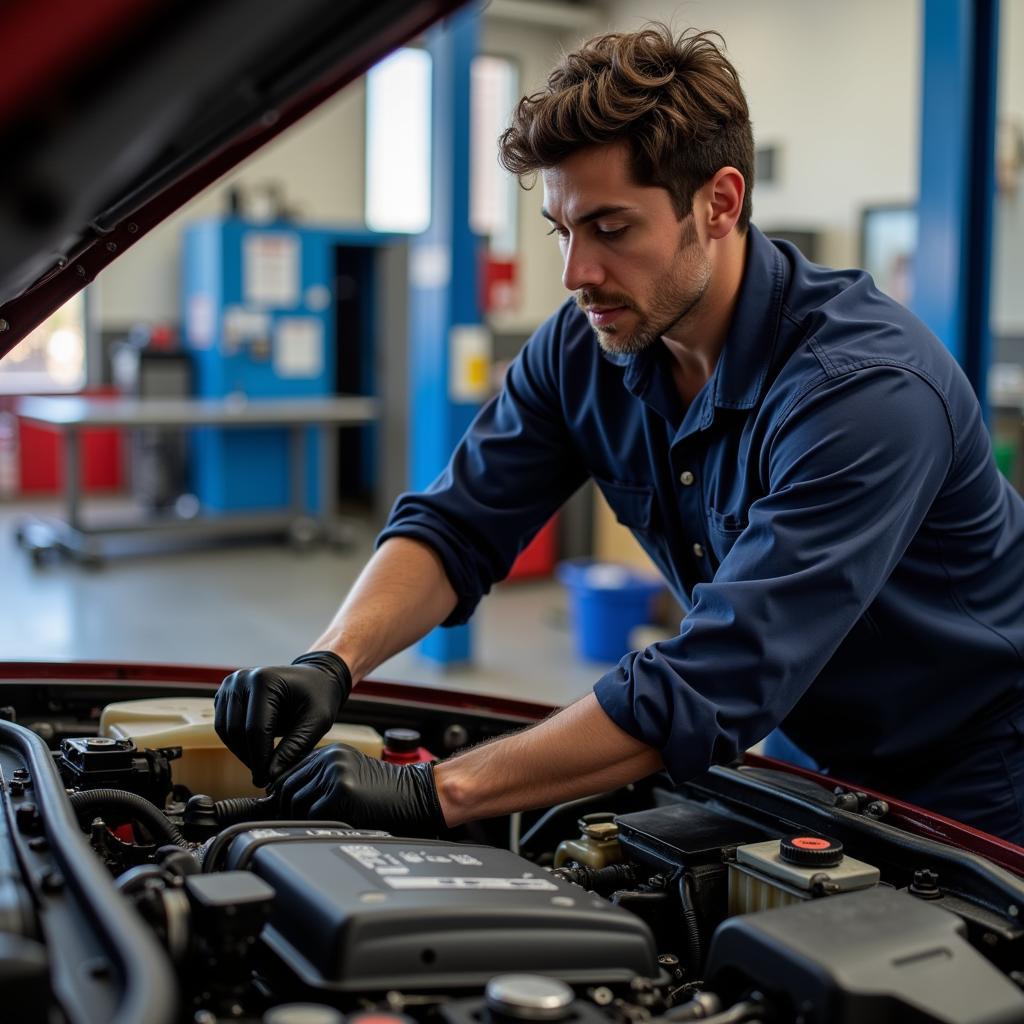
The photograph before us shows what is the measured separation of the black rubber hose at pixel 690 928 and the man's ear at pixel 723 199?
0.79 metres

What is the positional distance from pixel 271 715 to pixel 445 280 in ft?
11.6

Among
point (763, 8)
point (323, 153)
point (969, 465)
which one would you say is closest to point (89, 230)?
point (969, 465)

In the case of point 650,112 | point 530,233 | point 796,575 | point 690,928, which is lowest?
point 690,928

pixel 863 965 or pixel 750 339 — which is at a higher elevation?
pixel 750 339

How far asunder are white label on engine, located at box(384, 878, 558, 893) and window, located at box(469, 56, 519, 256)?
927 centimetres

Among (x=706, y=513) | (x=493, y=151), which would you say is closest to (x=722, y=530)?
(x=706, y=513)

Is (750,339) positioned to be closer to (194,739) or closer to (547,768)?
(547,768)

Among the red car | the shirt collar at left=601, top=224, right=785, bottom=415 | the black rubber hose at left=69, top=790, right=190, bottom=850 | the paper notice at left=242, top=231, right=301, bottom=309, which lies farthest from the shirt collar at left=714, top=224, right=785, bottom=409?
the paper notice at left=242, top=231, right=301, bottom=309

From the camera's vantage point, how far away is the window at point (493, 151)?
10.1 meters

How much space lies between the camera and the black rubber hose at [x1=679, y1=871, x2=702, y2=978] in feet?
4.05

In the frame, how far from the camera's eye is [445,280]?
477cm

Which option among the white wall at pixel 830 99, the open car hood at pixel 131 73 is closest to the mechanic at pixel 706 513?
the open car hood at pixel 131 73

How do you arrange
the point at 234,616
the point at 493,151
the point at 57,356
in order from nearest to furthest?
1. the point at 234,616
2. the point at 57,356
3. the point at 493,151

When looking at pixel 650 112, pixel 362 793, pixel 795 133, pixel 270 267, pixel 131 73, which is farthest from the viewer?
Answer: pixel 795 133
